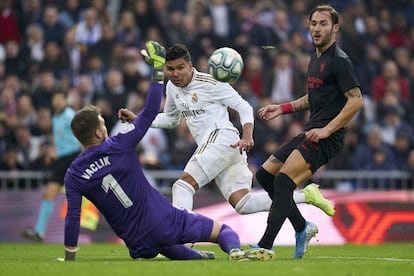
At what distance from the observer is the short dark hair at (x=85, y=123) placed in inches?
410

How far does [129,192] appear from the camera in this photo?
34.8 ft

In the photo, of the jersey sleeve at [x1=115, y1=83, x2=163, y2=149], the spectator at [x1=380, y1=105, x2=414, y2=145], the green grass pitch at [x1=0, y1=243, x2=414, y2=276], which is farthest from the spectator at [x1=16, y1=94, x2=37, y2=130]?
the jersey sleeve at [x1=115, y1=83, x2=163, y2=149]

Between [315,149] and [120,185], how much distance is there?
86.3 inches

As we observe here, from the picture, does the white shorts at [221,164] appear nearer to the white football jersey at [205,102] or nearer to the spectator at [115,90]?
the white football jersey at [205,102]

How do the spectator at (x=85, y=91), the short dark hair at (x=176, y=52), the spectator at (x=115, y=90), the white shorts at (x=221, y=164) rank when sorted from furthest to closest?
the spectator at (x=85, y=91) < the spectator at (x=115, y=90) < the white shorts at (x=221, y=164) < the short dark hair at (x=176, y=52)

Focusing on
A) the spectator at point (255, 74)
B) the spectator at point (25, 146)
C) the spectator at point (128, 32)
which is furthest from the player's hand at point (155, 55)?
the spectator at point (128, 32)

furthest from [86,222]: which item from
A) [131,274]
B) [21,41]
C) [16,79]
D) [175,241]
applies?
[131,274]

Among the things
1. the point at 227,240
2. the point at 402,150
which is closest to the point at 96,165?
the point at 227,240

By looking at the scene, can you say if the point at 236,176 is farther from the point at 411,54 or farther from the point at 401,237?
the point at 411,54

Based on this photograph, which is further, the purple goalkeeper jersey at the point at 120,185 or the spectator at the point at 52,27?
the spectator at the point at 52,27

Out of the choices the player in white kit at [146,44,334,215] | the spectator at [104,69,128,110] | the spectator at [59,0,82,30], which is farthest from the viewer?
the spectator at [59,0,82,30]

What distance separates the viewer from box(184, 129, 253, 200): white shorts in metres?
12.5

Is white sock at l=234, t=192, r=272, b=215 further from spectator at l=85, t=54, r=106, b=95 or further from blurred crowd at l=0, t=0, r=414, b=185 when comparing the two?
spectator at l=85, t=54, r=106, b=95

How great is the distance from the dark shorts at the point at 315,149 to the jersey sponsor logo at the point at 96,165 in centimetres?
215
